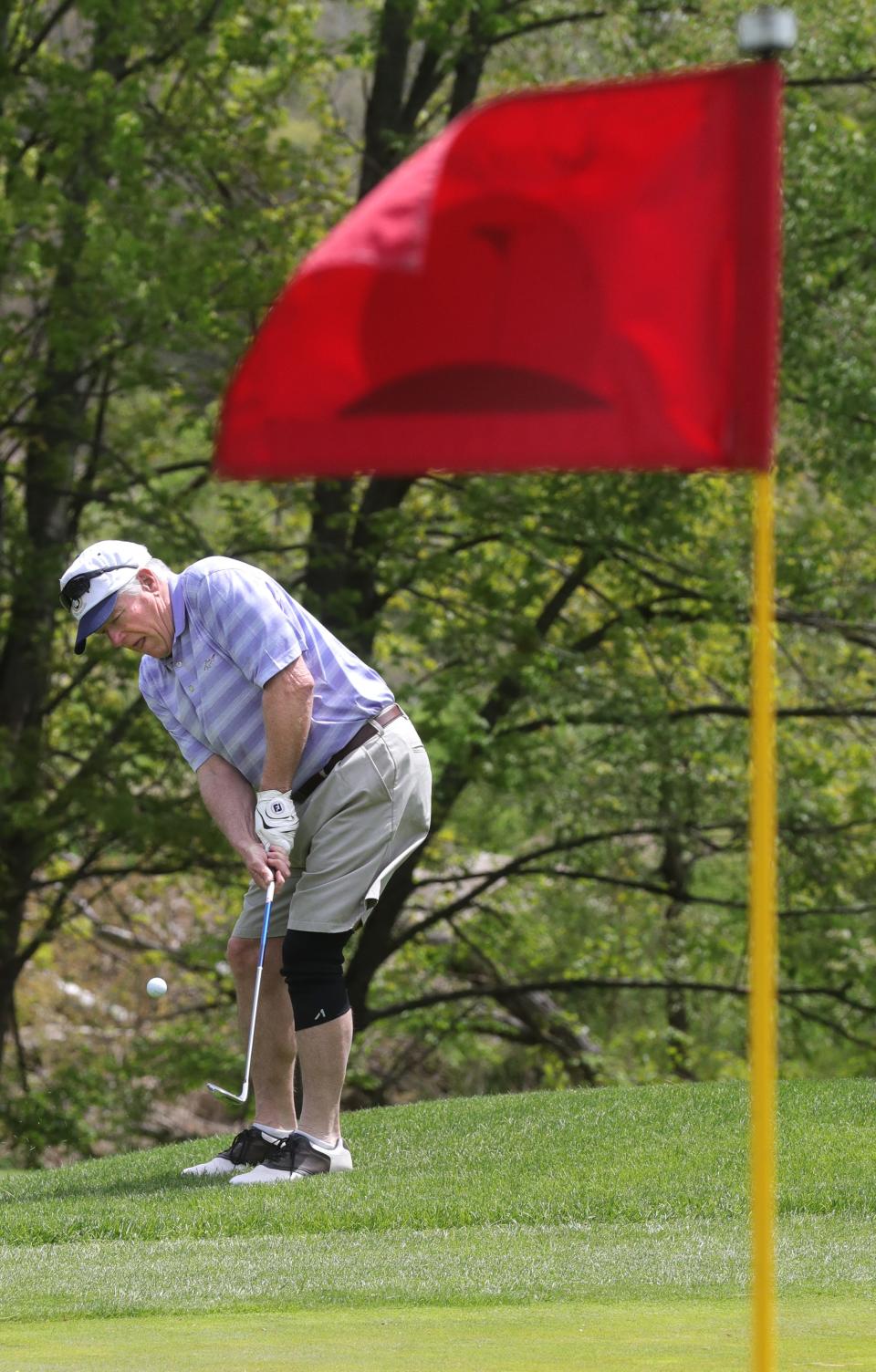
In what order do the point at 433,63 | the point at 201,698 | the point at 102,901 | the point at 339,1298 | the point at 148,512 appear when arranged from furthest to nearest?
the point at 102,901
the point at 433,63
the point at 148,512
the point at 201,698
the point at 339,1298

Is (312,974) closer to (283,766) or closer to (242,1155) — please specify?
(283,766)

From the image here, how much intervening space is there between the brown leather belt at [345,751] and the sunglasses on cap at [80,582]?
93cm

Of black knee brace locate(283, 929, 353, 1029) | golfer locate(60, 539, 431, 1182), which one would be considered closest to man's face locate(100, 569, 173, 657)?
golfer locate(60, 539, 431, 1182)

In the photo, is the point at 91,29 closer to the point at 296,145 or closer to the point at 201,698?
the point at 296,145

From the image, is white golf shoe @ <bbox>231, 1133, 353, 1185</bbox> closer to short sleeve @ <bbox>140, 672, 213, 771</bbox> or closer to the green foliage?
short sleeve @ <bbox>140, 672, 213, 771</bbox>

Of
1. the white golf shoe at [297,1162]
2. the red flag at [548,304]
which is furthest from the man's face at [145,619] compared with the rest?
the red flag at [548,304]

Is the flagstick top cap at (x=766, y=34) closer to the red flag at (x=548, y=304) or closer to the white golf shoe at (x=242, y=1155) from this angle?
the red flag at (x=548, y=304)

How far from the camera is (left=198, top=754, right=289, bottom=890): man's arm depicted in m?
6.71

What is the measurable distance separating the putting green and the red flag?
5.64 ft

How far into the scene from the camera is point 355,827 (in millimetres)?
6836

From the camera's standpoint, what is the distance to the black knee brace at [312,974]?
22.2ft

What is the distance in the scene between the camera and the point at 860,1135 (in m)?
7.30

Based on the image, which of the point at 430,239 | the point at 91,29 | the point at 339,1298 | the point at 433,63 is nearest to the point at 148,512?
the point at 91,29

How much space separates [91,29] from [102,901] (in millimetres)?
11508
